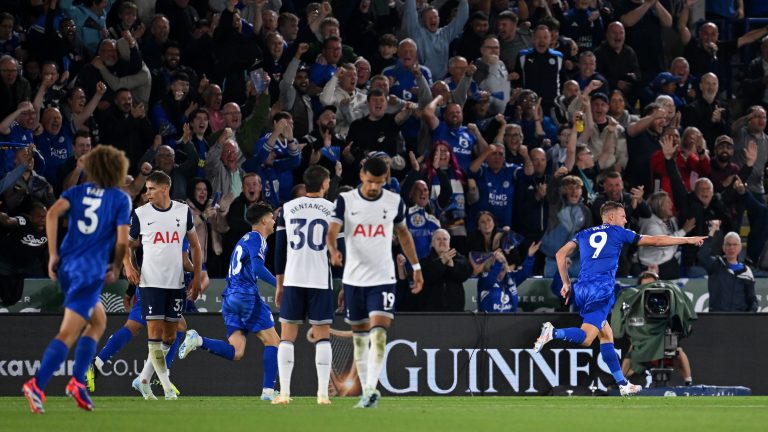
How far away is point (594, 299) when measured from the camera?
54.2ft

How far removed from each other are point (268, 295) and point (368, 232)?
21.9 ft

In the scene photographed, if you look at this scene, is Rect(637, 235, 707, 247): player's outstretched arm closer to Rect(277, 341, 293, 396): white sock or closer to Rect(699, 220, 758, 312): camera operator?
Rect(699, 220, 758, 312): camera operator

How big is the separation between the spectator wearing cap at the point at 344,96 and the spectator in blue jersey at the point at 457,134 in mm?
1025

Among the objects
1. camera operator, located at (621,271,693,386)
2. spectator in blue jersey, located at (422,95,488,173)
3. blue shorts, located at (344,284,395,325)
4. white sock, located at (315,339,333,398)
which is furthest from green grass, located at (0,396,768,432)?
spectator in blue jersey, located at (422,95,488,173)

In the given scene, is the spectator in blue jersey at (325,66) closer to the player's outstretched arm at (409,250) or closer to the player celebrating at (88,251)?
the player's outstretched arm at (409,250)

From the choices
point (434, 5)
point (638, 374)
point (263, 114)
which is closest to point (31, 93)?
point (263, 114)

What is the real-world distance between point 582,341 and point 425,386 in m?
2.57

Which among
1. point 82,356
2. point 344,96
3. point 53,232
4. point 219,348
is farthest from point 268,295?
point 53,232

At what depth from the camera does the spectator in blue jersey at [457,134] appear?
2019 cm

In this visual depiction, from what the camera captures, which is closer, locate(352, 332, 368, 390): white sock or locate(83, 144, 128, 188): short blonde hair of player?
locate(83, 144, 128, 188): short blonde hair of player

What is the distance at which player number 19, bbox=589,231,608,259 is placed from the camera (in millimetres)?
16500

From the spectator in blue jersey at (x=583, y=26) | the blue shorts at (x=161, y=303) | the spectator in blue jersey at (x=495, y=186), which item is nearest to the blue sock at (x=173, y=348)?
the blue shorts at (x=161, y=303)

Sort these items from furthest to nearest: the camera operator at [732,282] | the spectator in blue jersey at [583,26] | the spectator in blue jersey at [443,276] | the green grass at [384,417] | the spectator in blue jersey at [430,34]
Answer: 1. the spectator in blue jersey at [583,26]
2. the spectator in blue jersey at [430,34]
3. the camera operator at [732,282]
4. the spectator in blue jersey at [443,276]
5. the green grass at [384,417]

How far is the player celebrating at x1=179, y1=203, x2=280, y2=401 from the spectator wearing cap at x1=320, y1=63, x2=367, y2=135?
17.1 ft
